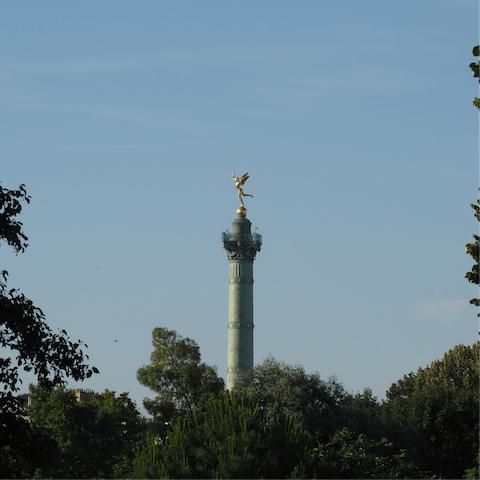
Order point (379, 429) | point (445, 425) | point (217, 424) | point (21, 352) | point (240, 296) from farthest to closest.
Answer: point (240, 296)
point (445, 425)
point (379, 429)
point (217, 424)
point (21, 352)

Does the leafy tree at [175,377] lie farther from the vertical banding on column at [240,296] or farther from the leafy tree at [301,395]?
the vertical banding on column at [240,296]

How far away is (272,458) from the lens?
39.9m

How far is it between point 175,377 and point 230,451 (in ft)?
108

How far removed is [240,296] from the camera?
90.0 m

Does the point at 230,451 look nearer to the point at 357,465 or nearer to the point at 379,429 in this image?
the point at 357,465

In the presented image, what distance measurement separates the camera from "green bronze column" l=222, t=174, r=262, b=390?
88750 millimetres

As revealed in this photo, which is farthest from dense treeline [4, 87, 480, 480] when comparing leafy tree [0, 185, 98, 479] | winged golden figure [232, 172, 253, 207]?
winged golden figure [232, 172, 253, 207]

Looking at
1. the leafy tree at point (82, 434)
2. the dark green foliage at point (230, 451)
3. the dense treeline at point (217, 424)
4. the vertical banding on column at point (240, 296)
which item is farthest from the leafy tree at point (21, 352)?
the vertical banding on column at point (240, 296)

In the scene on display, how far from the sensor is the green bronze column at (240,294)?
88750mm

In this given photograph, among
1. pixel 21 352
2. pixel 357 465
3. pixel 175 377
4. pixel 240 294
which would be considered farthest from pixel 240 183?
pixel 21 352

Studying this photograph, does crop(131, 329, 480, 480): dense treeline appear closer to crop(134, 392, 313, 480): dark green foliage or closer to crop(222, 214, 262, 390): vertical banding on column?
crop(134, 392, 313, 480): dark green foliage

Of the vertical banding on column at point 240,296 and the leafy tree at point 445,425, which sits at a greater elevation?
the vertical banding on column at point 240,296

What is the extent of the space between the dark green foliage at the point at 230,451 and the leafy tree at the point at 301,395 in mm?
20725

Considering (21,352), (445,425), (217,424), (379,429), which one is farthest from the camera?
(445,425)
